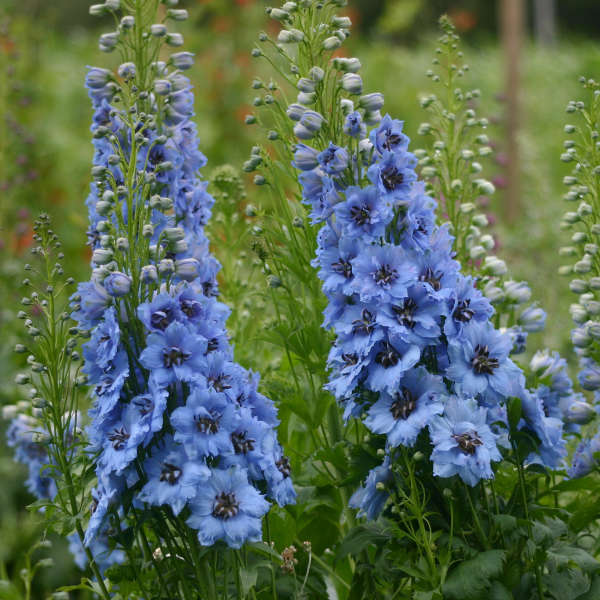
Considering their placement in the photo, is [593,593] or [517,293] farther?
[517,293]

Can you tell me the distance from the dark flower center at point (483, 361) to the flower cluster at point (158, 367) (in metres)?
0.43

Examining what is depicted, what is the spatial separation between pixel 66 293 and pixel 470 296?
11.5 feet

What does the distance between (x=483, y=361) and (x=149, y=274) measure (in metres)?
0.68

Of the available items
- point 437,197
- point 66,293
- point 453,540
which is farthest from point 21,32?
point 453,540

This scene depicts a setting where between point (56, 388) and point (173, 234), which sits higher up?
point (173, 234)

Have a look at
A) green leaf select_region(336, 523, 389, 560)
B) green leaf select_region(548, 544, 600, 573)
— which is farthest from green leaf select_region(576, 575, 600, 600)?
green leaf select_region(336, 523, 389, 560)

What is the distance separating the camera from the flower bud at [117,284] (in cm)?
165

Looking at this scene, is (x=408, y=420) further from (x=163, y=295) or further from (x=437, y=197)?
(x=437, y=197)

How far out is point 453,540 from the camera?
68.4 inches

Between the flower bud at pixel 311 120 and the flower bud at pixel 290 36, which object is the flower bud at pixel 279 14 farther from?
the flower bud at pixel 311 120

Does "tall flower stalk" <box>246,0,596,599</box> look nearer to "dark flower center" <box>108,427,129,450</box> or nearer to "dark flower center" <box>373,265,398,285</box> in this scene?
"dark flower center" <box>373,265,398,285</box>

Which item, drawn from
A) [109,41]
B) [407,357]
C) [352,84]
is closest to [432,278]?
[407,357]

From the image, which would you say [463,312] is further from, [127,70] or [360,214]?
[127,70]

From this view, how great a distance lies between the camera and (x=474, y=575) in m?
1.64
